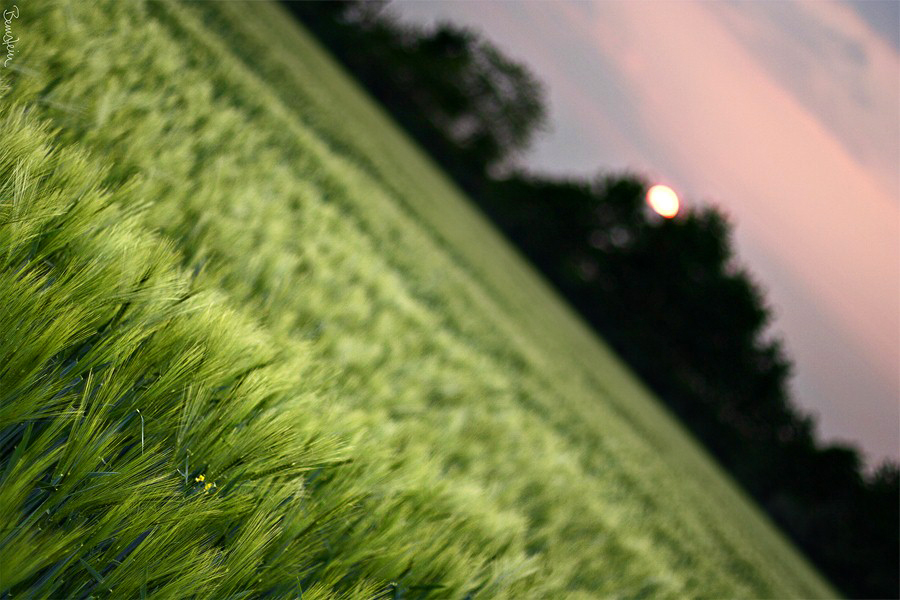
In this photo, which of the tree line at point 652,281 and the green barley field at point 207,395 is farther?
the tree line at point 652,281

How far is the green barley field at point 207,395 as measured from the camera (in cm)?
55

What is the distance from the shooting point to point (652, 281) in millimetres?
30156

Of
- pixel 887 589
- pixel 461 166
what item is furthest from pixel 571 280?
pixel 887 589

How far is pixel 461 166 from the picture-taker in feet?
105

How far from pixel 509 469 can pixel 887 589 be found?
989 inches

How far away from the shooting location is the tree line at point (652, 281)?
22.0 m

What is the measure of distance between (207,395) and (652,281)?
31.6 meters

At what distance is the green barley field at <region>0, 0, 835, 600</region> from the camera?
0.55 m

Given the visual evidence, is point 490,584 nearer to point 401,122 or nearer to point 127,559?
point 127,559

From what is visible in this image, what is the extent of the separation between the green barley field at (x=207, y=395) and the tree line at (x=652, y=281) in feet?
79.2

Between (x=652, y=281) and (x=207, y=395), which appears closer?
(x=207, y=395)

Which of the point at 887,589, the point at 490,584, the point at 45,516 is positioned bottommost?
Answer: the point at 45,516

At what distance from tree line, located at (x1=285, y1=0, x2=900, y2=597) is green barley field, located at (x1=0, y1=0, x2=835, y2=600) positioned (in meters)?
24.1

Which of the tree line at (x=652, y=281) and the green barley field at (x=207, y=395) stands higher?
the tree line at (x=652, y=281)
